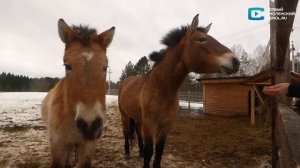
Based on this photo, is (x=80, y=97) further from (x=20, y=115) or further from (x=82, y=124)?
(x=20, y=115)

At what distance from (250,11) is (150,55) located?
9.25 feet

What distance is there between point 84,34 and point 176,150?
16.1ft

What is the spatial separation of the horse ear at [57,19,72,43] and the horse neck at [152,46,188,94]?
7.20 feet

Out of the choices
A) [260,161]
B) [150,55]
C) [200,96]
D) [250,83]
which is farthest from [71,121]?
[200,96]

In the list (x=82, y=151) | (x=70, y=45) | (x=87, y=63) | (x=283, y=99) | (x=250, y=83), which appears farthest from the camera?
(x=250, y=83)

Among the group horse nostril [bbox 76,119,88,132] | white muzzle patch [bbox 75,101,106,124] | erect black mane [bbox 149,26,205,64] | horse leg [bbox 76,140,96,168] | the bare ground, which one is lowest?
the bare ground

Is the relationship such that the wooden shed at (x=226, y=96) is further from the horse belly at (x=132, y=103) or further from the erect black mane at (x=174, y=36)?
the erect black mane at (x=174, y=36)

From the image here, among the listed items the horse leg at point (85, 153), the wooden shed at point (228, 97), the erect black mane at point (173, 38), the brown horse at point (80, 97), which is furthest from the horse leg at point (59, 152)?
the wooden shed at point (228, 97)

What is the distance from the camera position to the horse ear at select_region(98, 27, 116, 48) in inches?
124

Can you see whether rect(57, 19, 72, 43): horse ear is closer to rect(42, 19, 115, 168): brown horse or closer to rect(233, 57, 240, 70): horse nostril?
rect(42, 19, 115, 168): brown horse

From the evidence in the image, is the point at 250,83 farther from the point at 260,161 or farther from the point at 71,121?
the point at 71,121

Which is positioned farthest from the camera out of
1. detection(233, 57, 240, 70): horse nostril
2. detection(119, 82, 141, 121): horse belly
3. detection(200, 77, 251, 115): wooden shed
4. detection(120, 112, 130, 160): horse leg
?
detection(200, 77, 251, 115): wooden shed

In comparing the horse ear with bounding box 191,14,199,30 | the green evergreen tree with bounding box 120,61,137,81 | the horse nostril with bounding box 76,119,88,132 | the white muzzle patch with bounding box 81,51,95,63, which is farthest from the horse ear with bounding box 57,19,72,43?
the green evergreen tree with bounding box 120,61,137,81

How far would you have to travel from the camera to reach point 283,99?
385cm
